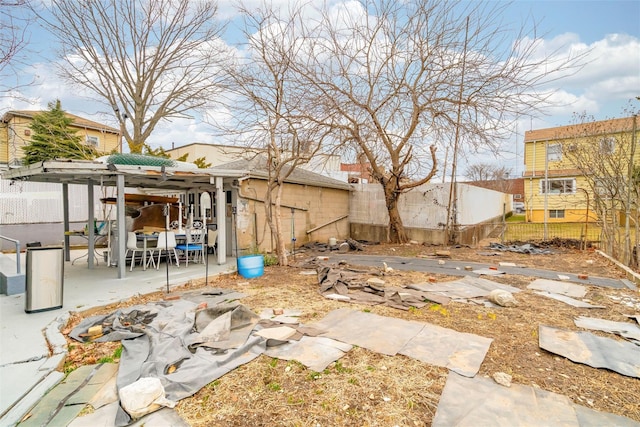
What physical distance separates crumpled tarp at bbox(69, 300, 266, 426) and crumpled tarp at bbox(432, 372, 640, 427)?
1.89 m

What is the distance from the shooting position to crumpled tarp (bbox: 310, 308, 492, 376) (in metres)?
3.27

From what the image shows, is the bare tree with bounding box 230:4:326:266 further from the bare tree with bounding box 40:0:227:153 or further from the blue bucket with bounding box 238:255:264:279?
the bare tree with bounding box 40:0:227:153

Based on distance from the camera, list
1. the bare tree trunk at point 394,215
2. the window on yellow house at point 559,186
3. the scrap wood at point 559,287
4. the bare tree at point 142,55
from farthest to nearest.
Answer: the window on yellow house at point 559,186 → the bare tree at point 142,55 → the bare tree trunk at point 394,215 → the scrap wood at point 559,287

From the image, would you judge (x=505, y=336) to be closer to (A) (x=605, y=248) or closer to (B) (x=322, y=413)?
(B) (x=322, y=413)

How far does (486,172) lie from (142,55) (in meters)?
34.7

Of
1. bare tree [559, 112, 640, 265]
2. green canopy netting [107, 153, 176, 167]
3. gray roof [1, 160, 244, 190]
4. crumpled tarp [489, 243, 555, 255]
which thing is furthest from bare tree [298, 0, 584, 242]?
green canopy netting [107, 153, 176, 167]

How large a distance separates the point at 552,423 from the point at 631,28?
31.8ft

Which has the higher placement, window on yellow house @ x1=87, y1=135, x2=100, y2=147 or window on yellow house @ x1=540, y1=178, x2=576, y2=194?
window on yellow house @ x1=87, y1=135, x2=100, y2=147

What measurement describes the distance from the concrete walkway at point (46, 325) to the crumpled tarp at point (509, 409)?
10.6 feet

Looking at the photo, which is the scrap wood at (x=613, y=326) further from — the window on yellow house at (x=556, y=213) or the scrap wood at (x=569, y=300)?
the window on yellow house at (x=556, y=213)

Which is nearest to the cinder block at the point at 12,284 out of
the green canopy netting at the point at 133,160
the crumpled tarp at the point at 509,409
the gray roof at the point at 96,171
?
the gray roof at the point at 96,171

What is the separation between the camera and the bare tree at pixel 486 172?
35719 mm

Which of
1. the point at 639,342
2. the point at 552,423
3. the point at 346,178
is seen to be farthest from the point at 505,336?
the point at 346,178

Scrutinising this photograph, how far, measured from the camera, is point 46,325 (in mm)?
4160
